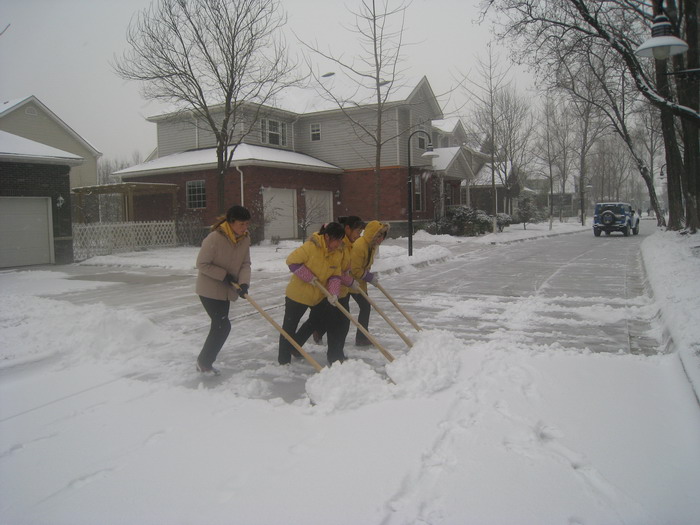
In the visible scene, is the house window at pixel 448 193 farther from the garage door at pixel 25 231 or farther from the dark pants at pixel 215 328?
the dark pants at pixel 215 328

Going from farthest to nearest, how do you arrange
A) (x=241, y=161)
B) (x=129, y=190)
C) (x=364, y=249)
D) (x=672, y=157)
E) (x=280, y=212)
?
(x=280, y=212) → (x=129, y=190) → (x=241, y=161) → (x=672, y=157) → (x=364, y=249)

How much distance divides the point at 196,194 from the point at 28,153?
365 inches

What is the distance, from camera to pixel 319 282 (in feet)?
17.2

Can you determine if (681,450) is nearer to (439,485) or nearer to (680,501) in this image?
(680,501)

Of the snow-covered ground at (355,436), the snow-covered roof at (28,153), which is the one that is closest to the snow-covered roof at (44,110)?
the snow-covered roof at (28,153)

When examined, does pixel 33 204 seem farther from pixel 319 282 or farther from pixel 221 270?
pixel 319 282

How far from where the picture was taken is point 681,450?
139 inches

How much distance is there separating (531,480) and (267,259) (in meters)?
14.2

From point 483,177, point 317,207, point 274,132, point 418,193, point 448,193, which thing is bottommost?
point 317,207

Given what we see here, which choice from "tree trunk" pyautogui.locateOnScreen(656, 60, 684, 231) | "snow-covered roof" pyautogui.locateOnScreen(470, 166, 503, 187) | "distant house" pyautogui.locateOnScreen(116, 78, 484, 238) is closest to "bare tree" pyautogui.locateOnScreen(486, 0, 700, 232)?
"tree trunk" pyautogui.locateOnScreen(656, 60, 684, 231)

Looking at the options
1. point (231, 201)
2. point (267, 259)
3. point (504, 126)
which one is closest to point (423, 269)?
point (267, 259)

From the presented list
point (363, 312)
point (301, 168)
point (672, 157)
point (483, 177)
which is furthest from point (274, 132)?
point (483, 177)

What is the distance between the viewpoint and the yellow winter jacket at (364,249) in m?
6.12

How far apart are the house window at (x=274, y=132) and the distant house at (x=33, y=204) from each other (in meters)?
10.6
